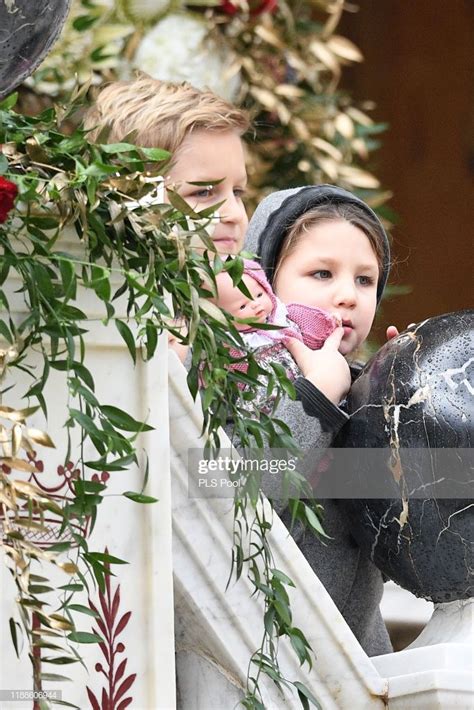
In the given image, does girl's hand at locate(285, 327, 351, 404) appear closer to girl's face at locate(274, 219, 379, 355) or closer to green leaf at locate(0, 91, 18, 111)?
girl's face at locate(274, 219, 379, 355)

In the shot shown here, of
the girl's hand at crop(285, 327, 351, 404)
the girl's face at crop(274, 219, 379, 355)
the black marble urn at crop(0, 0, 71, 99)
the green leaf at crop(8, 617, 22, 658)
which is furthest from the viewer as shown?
the girl's face at crop(274, 219, 379, 355)

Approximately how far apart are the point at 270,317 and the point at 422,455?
37 centimetres

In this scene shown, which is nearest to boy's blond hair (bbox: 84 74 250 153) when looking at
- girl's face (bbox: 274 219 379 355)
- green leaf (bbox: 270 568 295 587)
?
girl's face (bbox: 274 219 379 355)

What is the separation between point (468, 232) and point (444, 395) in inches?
125

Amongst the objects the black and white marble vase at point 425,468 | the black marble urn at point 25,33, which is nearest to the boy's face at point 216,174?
the black and white marble vase at point 425,468

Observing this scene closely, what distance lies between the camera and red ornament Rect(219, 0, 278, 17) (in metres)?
3.88

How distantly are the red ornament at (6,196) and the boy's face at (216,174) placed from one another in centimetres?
89

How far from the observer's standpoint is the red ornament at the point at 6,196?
1344 millimetres

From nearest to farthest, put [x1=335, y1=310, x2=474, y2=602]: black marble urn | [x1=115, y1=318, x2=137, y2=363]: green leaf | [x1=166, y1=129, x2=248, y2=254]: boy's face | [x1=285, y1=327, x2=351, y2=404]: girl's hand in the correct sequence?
[x1=115, y1=318, x2=137, y2=363]: green leaf, [x1=335, y1=310, x2=474, y2=602]: black marble urn, [x1=285, y1=327, x2=351, y2=404]: girl's hand, [x1=166, y1=129, x2=248, y2=254]: boy's face

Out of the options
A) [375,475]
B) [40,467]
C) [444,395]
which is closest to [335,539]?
[375,475]

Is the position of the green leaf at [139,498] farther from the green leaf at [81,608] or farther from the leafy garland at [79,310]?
the green leaf at [81,608]

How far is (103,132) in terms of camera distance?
1.46 metres

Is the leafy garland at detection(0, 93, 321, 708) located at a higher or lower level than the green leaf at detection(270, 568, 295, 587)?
higher

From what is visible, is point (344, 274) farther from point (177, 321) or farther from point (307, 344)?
point (177, 321)
